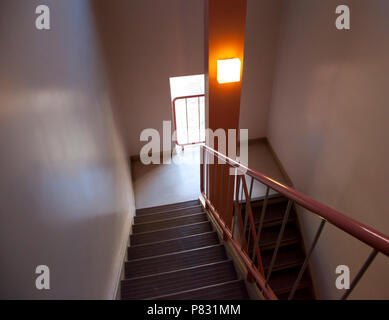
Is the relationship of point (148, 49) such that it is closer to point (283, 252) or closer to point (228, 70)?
point (228, 70)

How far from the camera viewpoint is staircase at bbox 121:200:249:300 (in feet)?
7.59

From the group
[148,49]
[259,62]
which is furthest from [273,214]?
[148,49]

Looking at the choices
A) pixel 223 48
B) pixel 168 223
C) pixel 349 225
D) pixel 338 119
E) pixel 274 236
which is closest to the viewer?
pixel 349 225

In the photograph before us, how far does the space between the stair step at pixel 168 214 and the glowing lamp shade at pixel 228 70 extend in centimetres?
185

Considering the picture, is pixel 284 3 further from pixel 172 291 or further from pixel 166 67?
pixel 172 291

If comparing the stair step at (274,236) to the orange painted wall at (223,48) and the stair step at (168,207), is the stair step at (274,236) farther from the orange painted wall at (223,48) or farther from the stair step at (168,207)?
the orange painted wall at (223,48)

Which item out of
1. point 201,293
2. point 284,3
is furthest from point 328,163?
point 284,3

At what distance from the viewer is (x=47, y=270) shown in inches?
48.4

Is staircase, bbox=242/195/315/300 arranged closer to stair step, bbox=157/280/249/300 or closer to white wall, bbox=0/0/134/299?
stair step, bbox=157/280/249/300

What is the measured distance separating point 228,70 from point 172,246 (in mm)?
2002

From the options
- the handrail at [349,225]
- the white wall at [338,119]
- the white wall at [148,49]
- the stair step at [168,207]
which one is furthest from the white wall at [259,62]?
the handrail at [349,225]

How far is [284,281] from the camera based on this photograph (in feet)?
11.8
